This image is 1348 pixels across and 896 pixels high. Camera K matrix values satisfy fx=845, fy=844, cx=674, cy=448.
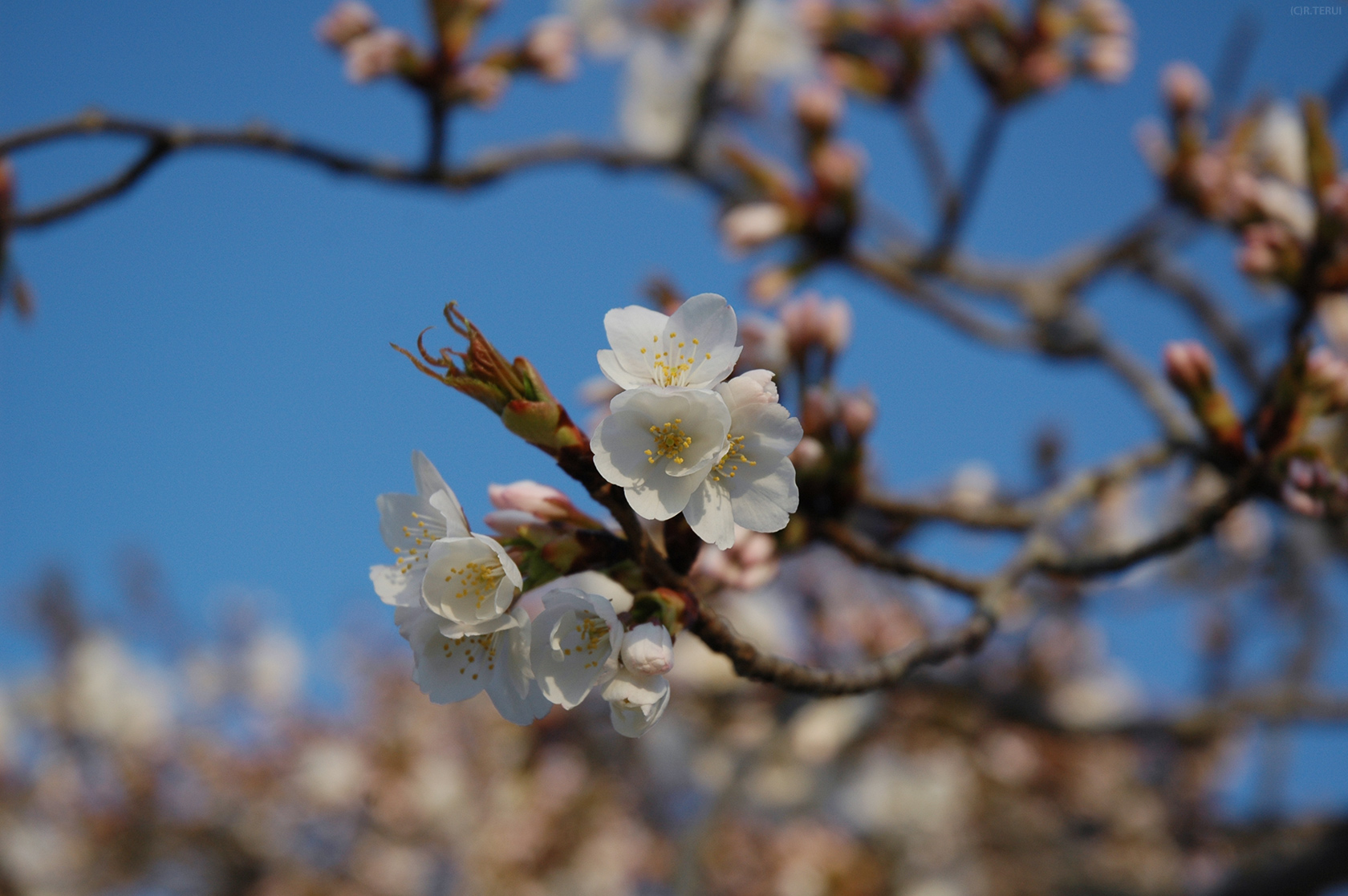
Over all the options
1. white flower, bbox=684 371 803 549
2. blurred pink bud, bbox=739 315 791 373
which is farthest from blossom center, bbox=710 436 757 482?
blurred pink bud, bbox=739 315 791 373

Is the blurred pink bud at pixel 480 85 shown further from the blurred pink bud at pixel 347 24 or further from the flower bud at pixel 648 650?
the flower bud at pixel 648 650

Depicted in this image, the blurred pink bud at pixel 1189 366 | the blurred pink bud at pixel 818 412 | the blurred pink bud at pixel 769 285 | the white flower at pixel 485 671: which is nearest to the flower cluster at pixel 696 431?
the white flower at pixel 485 671

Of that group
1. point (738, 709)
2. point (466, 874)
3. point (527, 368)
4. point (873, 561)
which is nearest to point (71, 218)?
point (527, 368)

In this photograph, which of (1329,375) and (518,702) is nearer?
(518,702)

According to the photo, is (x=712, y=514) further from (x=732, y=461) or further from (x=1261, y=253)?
(x=1261, y=253)

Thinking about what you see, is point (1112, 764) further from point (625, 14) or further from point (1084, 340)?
point (625, 14)

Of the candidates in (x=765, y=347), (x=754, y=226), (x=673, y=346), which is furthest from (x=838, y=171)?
(x=673, y=346)
